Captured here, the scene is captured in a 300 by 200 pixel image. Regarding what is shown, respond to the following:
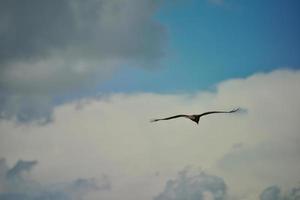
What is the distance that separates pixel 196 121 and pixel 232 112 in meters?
15.0

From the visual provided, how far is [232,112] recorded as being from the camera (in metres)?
76.1

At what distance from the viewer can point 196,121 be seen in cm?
9050

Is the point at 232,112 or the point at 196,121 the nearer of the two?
the point at 232,112
